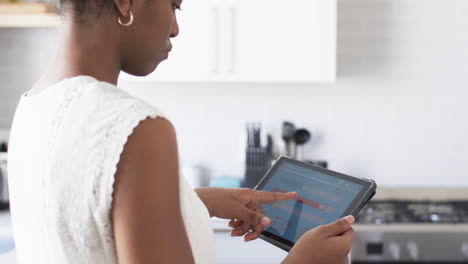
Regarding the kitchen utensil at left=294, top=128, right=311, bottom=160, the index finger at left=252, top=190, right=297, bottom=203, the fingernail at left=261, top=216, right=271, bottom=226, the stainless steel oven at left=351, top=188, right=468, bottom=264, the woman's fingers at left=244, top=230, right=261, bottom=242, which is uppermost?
the index finger at left=252, top=190, right=297, bottom=203

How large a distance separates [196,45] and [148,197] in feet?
6.41

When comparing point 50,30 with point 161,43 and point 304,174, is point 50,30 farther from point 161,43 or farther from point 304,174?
point 161,43

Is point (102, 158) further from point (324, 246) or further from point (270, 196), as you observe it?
point (270, 196)

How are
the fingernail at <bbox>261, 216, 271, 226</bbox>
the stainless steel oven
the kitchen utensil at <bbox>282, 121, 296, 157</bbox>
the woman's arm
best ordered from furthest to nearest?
the kitchen utensil at <bbox>282, 121, 296, 157</bbox>, the stainless steel oven, the fingernail at <bbox>261, 216, 271, 226</bbox>, the woman's arm

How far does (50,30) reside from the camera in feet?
9.38

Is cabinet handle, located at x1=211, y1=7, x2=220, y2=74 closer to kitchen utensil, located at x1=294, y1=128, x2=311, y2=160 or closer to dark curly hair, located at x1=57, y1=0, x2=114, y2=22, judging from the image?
kitchen utensil, located at x1=294, y1=128, x2=311, y2=160

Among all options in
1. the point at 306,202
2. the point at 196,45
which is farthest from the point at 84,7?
the point at 196,45

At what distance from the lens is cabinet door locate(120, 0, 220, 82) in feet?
8.14

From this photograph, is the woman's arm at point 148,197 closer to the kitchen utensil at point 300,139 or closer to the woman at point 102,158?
the woman at point 102,158

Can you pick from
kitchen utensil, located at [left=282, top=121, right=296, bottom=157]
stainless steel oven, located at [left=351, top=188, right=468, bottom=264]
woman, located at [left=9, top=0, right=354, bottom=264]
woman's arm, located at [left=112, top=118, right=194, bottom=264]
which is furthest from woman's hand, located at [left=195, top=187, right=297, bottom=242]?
kitchen utensil, located at [left=282, top=121, right=296, bottom=157]

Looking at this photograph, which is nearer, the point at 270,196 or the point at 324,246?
the point at 324,246

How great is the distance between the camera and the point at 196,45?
2.50 metres

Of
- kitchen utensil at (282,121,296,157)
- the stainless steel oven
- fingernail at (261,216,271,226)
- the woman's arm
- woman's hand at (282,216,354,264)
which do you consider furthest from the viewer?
kitchen utensil at (282,121,296,157)

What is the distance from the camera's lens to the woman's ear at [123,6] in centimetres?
68
